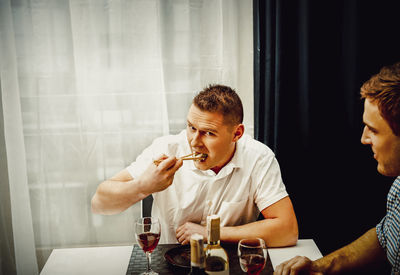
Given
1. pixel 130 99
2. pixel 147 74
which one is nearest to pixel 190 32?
pixel 147 74

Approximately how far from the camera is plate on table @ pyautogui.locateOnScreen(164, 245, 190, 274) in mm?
1333

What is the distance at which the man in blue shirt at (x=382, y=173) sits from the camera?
132cm

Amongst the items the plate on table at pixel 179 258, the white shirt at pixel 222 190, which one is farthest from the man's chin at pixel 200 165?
the plate on table at pixel 179 258

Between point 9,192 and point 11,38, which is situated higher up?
point 11,38

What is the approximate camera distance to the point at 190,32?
2.54 m

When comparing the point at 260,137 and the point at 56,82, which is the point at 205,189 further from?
the point at 56,82

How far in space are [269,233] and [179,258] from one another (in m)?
0.44

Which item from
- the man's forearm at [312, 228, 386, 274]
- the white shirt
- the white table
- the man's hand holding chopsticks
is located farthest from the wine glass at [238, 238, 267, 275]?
the white shirt

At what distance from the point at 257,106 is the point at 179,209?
93 cm

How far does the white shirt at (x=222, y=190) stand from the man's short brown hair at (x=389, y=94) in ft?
2.18

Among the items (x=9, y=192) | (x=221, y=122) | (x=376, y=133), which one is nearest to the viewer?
(x=376, y=133)

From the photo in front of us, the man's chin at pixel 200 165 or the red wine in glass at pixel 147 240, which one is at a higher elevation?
the man's chin at pixel 200 165

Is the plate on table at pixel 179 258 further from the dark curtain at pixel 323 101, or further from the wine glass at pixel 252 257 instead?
the dark curtain at pixel 323 101

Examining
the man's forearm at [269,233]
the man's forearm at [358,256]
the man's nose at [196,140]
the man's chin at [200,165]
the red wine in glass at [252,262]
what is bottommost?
the man's forearm at [358,256]
